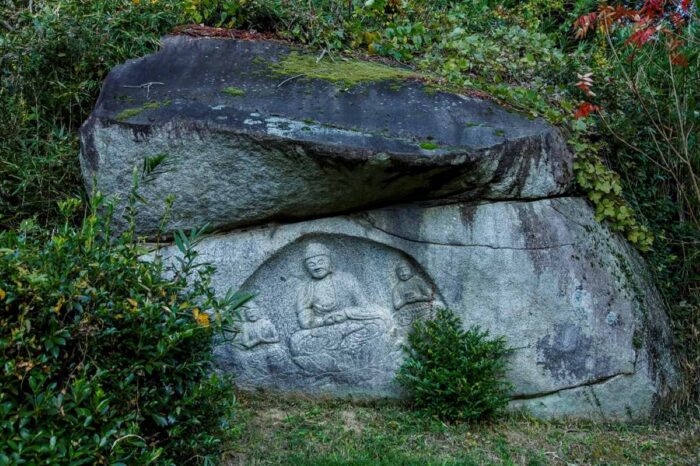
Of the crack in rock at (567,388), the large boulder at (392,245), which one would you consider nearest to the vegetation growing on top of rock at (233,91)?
the large boulder at (392,245)

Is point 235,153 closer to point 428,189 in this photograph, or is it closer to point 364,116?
point 364,116

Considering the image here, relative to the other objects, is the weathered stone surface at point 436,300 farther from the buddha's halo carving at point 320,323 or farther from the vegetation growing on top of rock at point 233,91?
the vegetation growing on top of rock at point 233,91

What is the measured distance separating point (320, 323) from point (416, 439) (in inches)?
42.9

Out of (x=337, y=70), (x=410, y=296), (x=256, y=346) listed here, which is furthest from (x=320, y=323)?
(x=337, y=70)

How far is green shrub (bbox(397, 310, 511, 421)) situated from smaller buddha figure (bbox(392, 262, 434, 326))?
0.11 metres

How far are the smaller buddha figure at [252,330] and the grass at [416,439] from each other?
38 cm

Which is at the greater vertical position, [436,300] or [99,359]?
[436,300]

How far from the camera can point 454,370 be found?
486 cm

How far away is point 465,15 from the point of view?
7.43 metres

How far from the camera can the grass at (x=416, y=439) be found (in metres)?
4.37

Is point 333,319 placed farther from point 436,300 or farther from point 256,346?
point 436,300

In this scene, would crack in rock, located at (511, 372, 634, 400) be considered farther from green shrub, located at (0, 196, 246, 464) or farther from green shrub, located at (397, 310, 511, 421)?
green shrub, located at (0, 196, 246, 464)

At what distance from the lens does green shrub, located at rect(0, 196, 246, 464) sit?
3072 mm

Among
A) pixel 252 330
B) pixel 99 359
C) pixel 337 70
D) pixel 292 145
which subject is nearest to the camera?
pixel 99 359
